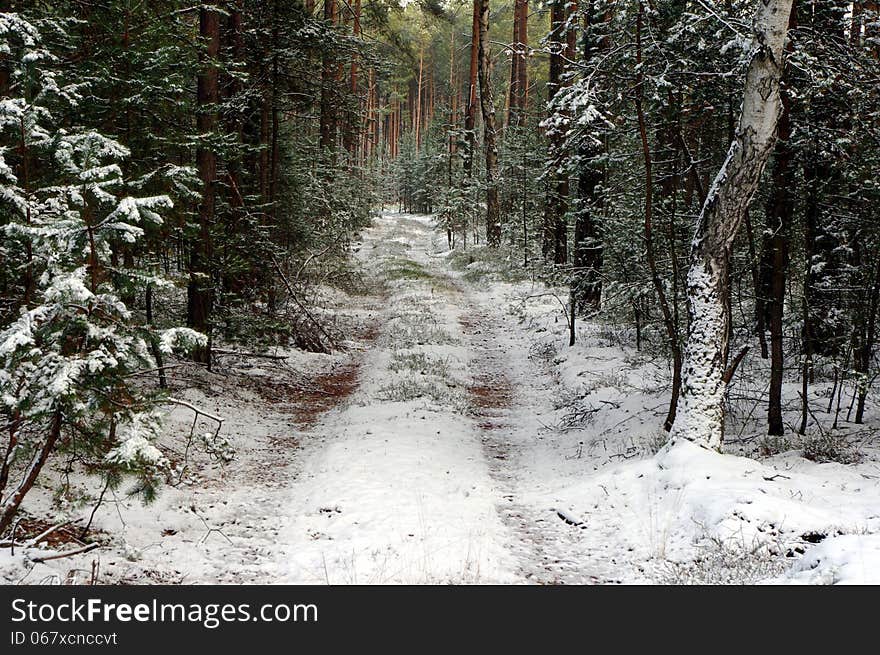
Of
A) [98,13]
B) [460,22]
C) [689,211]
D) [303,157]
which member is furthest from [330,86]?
[460,22]

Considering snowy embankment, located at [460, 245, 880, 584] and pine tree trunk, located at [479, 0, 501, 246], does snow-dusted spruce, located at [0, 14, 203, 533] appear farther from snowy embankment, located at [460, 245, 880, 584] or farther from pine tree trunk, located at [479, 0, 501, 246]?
pine tree trunk, located at [479, 0, 501, 246]

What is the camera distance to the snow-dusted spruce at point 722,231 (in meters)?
6.07

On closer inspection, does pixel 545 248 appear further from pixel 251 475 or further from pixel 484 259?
pixel 251 475

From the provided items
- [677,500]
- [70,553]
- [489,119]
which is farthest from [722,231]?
[489,119]

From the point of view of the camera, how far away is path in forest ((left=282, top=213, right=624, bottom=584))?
5129mm

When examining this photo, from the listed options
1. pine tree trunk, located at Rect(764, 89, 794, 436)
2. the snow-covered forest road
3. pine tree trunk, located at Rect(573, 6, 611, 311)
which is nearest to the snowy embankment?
the snow-covered forest road

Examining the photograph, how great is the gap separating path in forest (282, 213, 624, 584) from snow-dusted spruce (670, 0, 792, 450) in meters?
1.99

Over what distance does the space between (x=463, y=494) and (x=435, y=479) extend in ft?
1.42

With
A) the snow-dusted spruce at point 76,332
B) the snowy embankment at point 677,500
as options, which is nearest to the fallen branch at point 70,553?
the snow-dusted spruce at point 76,332

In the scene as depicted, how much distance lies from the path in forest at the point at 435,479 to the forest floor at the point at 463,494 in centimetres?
3

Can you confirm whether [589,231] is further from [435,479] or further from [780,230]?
[435,479]

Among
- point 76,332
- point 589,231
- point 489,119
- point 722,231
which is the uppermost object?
point 489,119

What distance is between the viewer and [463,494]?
6.67m
